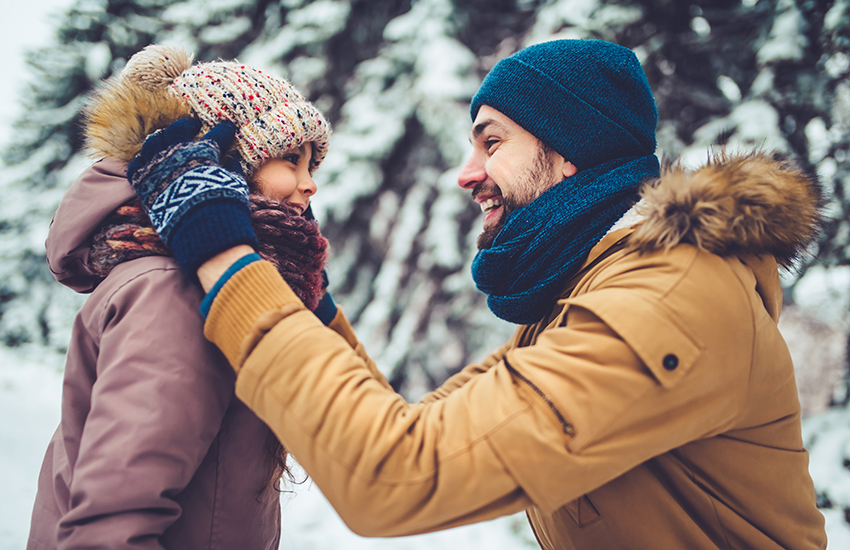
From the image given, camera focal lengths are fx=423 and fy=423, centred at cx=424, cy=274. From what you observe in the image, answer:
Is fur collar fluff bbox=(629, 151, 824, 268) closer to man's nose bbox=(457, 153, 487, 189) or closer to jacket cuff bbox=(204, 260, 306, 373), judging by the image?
man's nose bbox=(457, 153, 487, 189)

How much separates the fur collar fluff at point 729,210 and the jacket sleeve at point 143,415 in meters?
1.30

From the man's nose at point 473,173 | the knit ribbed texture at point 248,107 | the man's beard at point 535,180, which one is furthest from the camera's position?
the man's nose at point 473,173

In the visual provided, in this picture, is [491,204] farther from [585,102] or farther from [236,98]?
[236,98]

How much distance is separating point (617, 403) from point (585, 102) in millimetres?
1225

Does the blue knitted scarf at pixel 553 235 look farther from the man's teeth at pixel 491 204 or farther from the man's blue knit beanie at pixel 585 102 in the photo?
the man's teeth at pixel 491 204

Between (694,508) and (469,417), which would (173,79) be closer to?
(469,417)

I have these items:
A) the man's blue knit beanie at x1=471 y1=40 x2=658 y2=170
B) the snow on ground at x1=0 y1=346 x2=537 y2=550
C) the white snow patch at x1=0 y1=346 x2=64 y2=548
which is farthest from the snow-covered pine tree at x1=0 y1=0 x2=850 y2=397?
the man's blue knit beanie at x1=471 y1=40 x2=658 y2=170

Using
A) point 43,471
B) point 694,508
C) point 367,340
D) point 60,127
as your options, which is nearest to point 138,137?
point 43,471

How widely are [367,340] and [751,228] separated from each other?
340 cm

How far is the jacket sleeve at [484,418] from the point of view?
974 millimetres

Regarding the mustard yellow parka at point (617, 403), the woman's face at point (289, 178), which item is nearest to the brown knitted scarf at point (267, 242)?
the woman's face at point (289, 178)

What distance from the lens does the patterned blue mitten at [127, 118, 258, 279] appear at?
43.1 inches

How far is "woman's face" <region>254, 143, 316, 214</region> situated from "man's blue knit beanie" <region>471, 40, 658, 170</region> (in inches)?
34.4

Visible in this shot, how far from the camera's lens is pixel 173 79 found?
151cm
